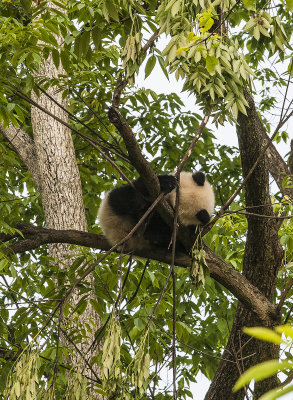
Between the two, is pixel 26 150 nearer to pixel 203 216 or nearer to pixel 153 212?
pixel 153 212

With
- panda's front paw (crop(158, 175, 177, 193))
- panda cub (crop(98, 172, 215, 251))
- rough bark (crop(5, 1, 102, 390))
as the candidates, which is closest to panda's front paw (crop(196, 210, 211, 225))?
panda cub (crop(98, 172, 215, 251))

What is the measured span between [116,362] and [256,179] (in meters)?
2.12

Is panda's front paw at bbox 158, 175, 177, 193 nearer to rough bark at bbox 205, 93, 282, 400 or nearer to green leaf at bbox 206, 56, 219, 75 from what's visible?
rough bark at bbox 205, 93, 282, 400

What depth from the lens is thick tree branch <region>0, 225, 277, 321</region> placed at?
3.44m

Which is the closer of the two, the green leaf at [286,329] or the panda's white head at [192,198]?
the green leaf at [286,329]

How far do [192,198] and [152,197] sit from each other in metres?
0.90

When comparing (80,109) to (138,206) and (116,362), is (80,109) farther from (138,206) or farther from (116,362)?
(116,362)

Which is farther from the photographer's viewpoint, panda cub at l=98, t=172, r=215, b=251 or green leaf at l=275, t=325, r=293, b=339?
panda cub at l=98, t=172, r=215, b=251

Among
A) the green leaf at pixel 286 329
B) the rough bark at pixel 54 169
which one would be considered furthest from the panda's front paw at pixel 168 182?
the green leaf at pixel 286 329

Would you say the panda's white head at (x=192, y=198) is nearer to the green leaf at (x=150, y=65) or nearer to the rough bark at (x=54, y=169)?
the green leaf at (x=150, y=65)

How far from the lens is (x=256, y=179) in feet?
12.9

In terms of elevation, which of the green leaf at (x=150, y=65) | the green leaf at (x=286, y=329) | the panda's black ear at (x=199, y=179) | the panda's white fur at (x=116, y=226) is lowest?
the green leaf at (x=286, y=329)

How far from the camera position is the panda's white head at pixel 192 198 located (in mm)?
3818

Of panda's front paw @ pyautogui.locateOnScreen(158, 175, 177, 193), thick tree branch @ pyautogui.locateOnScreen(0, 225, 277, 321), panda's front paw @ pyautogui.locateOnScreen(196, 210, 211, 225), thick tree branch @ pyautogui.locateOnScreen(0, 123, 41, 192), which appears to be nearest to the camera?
panda's front paw @ pyautogui.locateOnScreen(158, 175, 177, 193)
